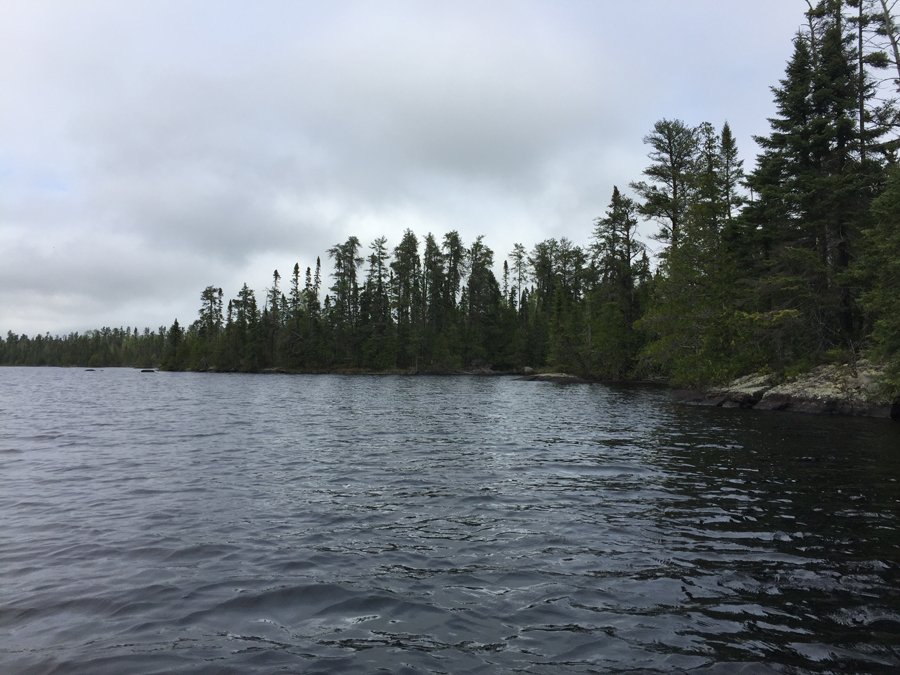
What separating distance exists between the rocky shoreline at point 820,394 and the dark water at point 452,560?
935 cm

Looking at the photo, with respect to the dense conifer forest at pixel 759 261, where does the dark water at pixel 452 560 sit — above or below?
below

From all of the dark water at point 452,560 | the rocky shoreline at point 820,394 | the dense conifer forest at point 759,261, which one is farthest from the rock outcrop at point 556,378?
the dark water at point 452,560

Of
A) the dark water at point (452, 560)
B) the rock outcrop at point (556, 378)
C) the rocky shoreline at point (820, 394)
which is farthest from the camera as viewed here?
the rock outcrop at point (556, 378)

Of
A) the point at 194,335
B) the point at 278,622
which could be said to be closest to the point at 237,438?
A: the point at 278,622

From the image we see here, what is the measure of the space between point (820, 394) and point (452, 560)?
2543 centimetres

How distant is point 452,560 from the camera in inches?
267

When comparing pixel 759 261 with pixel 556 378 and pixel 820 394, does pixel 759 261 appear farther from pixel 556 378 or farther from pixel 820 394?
pixel 556 378

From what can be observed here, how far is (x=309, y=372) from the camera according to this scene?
91812mm

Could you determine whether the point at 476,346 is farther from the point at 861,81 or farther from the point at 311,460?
the point at 311,460

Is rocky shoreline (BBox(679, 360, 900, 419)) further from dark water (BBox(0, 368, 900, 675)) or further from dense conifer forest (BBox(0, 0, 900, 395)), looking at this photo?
dark water (BBox(0, 368, 900, 675))

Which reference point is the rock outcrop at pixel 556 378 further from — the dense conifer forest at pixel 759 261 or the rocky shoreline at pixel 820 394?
the rocky shoreline at pixel 820 394

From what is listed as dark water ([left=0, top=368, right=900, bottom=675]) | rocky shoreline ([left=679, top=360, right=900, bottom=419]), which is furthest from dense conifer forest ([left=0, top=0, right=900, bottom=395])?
dark water ([left=0, top=368, right=900, bottom=675])

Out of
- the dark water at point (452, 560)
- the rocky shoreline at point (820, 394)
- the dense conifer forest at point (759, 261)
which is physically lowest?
the dark water at point (452, 560)

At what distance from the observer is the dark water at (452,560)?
15.2ft
